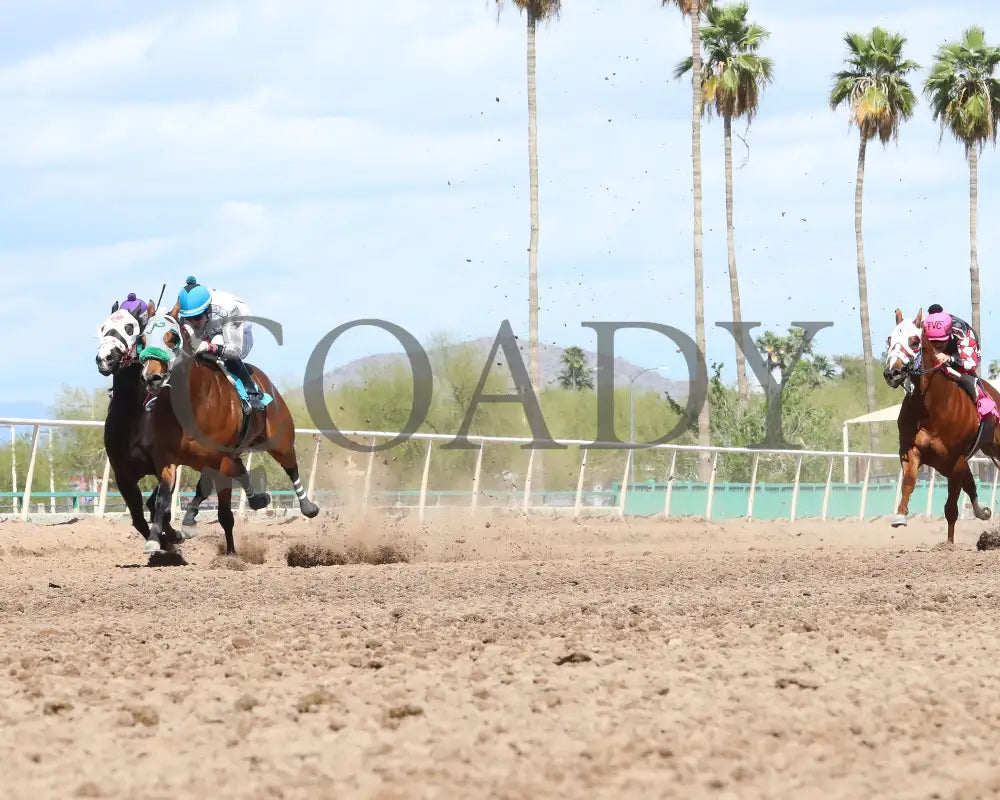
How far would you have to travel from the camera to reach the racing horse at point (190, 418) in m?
11.2

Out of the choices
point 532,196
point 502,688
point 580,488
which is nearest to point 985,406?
point 580,488

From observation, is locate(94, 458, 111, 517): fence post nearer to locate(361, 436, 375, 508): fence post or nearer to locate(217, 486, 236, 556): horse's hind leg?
locate(217, 486, 236, 556): horse's hind leg

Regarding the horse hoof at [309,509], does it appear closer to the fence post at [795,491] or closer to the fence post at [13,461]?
the fence post at [13,461]

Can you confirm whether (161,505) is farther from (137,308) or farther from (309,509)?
(309,509)

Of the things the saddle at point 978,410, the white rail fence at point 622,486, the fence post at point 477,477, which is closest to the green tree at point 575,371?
the white rail fence at point 622,486

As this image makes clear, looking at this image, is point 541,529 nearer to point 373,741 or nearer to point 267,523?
point 267,523

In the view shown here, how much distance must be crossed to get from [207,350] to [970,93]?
35113 millimetres

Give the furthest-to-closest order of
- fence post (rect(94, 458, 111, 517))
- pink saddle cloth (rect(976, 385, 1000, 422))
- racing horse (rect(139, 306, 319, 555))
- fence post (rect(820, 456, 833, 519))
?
1. fence post (rect(820, 456, 833, 519))
2. fence post (rect(94, 458, 111, 517))
3. pink saddle cloth (rect(976, 385, 1000, 422))
4. racing horse (rect(139, 306, 319, 555))

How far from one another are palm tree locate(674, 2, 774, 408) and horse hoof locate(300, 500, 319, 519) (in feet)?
94.2

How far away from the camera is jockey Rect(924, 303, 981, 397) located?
1307 cm

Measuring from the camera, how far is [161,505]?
11.6m

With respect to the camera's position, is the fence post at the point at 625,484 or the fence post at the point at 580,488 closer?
the fence post at the point at 580,488

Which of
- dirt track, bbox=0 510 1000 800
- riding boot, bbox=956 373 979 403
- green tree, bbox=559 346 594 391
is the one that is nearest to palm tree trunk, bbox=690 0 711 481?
riding boot, bbox=956 373 979 403

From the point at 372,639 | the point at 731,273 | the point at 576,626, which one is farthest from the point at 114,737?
the point at 731,273
